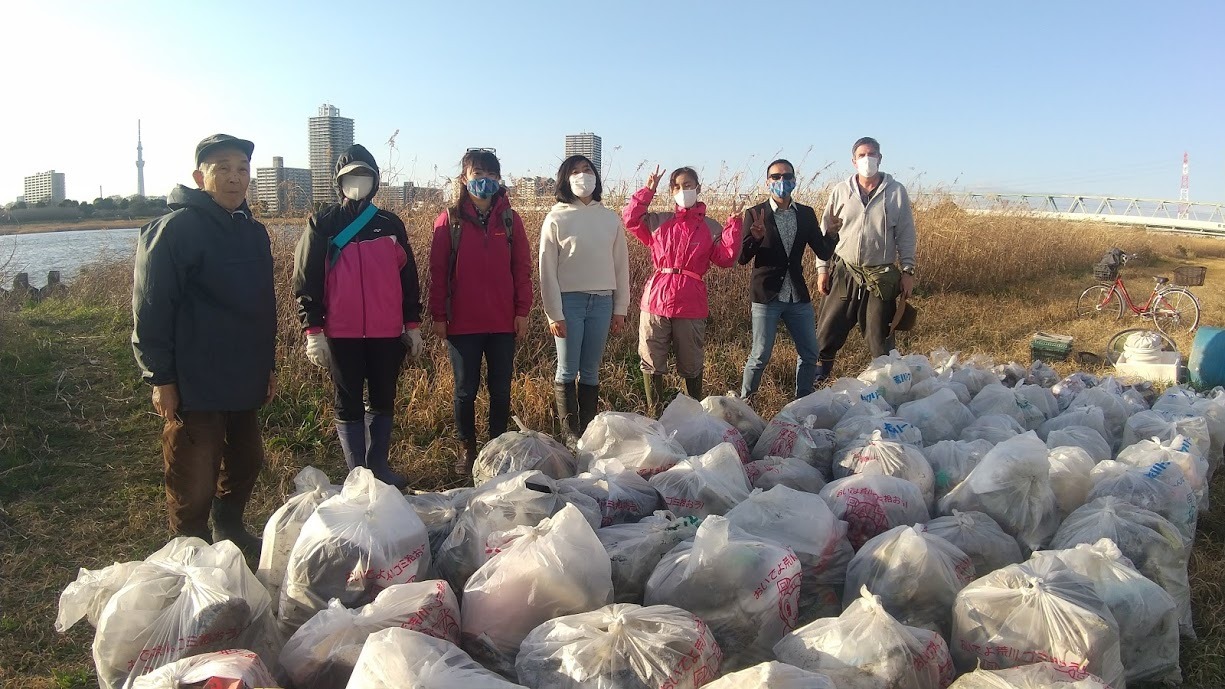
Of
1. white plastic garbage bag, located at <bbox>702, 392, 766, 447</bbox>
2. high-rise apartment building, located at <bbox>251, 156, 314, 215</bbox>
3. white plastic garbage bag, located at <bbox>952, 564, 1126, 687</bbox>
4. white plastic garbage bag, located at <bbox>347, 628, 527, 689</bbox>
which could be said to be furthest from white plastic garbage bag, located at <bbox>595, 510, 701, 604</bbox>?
high-rise apartment building, located at <bbox>251, 156, 314, 215</bbox>

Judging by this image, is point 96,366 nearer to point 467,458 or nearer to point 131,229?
point 467,458

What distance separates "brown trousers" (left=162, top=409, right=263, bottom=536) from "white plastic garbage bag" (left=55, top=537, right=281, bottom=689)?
0.72m

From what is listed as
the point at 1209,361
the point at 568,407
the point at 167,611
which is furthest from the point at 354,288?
the point at 1209,361

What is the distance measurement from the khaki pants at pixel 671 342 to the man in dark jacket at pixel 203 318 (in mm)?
2116

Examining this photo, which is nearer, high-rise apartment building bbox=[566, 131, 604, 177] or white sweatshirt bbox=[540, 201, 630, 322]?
white sweatshirt bbox=[540, 201, 630, 322]

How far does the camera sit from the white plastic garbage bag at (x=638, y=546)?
2303 mm

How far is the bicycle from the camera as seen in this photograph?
8711mm

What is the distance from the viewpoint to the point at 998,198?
492 inches

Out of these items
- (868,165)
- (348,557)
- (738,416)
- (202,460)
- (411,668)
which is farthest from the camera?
(868,165)

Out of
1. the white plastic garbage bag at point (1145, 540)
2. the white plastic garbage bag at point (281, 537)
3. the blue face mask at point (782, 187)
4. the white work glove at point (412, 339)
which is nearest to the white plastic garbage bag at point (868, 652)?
the white plastic garbage bag at point (1145, 540)

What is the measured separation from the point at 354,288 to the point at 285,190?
3443 millimetres

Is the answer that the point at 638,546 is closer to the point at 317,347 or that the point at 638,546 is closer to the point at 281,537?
the point at 281,537

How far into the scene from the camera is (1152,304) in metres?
8.73

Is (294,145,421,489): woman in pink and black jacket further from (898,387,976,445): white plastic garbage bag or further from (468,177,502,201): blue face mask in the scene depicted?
(898,387,976,445): white plastic garbage bag
